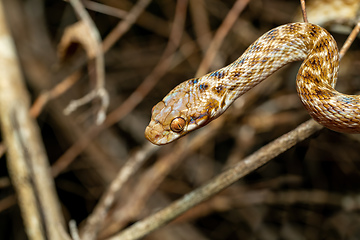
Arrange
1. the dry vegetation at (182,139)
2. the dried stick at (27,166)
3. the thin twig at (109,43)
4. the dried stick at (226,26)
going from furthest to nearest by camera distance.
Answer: the dry vegetation at (182,139) < the thin twig at (109,43) < the dried stick at (226,26) < the dried stick at (27,166)

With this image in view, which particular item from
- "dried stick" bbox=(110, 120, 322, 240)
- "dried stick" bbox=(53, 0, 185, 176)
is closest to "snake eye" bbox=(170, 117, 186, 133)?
"dried stick" bbox=(110, 120, 322, 240)

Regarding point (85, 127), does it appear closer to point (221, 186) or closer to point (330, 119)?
point (221, 186)

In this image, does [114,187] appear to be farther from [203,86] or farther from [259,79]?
[259,79]

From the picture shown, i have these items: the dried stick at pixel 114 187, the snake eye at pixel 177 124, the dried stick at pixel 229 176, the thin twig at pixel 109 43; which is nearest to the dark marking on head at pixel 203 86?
the snake eye at pixel 177 124

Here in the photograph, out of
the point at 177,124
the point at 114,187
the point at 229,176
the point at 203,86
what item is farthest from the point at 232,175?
the point at 114,187

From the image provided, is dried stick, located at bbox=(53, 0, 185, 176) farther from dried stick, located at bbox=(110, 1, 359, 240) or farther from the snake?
dried stick, located at bbox=(110, 1, 359, 240)

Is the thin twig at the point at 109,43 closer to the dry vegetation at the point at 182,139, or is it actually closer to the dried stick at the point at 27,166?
the dry vegetation at the point at 182,139
